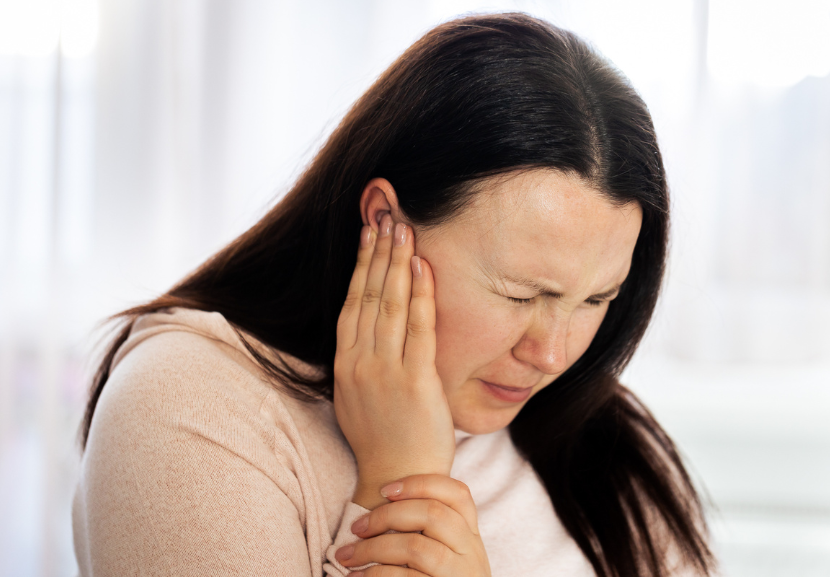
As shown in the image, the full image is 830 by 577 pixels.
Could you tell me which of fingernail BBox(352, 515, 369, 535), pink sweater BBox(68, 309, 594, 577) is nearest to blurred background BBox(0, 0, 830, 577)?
pink sweater BBox(68, 309, 594, 577)

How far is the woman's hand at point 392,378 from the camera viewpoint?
87 cm

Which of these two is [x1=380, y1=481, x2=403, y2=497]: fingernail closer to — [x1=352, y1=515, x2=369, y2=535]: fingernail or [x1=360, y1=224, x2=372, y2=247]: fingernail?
[x1=352, y1=515, x2=369, y2=535]: fingernail

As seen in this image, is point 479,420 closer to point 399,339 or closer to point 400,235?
point 399,339

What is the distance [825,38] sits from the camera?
6.38 ft

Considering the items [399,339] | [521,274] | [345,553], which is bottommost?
[345,553]

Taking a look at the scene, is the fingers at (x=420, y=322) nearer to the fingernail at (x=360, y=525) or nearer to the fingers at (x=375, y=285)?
the fingers at (x=375, y=285)

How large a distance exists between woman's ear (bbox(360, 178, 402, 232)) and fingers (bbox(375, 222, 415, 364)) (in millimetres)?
35

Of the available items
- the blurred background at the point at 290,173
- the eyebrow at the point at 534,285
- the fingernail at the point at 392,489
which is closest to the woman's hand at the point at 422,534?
the fingernail at the point at 392,489

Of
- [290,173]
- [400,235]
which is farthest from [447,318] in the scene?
[290,173]

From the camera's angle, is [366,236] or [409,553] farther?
[366,236]

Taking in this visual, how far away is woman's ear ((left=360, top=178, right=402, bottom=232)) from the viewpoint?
36.6 inches

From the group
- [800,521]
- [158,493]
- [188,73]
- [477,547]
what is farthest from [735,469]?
[188,73]

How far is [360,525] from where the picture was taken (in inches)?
32.8

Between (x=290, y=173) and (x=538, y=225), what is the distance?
1.31m
